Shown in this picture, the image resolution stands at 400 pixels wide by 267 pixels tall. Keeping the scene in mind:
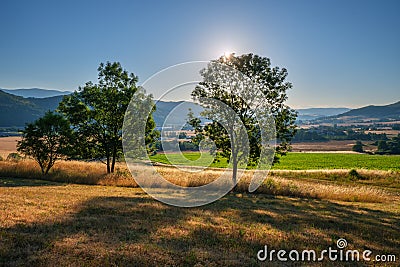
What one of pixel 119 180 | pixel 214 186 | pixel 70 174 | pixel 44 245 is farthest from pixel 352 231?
pixel 70 174

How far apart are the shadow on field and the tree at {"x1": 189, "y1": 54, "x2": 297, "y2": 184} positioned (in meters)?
9.70

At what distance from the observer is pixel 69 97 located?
2738cm

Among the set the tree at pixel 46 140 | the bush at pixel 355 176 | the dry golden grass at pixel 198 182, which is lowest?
the bush at pixel 355 176

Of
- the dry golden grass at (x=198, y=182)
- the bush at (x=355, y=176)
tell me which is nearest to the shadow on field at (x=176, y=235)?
the dry golden grass at (x=198, y=182)

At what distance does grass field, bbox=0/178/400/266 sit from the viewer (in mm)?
6773

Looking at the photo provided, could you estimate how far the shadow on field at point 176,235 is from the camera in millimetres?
6734

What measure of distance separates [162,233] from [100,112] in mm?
20645

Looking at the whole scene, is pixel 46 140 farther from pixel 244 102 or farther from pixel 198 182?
pixel 244 102

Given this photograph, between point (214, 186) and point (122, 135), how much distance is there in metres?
10.5

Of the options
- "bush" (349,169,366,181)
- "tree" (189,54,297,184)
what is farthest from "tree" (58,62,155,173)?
"bush" (349,169,366,181)

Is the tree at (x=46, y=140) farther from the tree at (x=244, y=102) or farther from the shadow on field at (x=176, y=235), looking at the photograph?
the shadow on field at (x=176, y=235)

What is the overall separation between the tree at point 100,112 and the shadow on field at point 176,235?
47.5ft

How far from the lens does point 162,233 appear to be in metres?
9.09

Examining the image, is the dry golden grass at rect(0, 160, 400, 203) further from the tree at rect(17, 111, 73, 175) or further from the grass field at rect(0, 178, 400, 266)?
the grass field at rect(0, 178, 400, 266)
